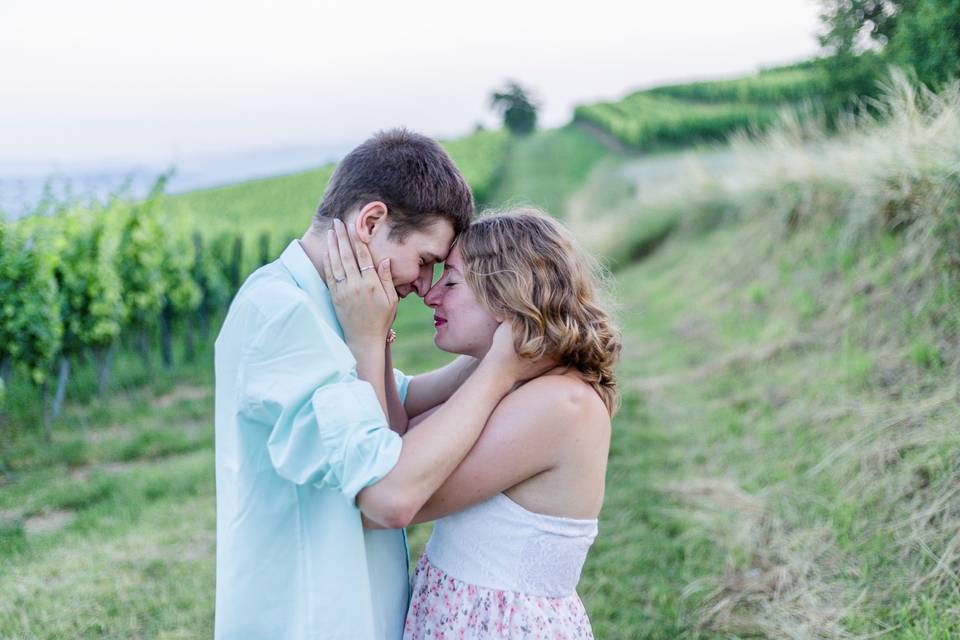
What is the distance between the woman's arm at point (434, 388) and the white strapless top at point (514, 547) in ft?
1.58

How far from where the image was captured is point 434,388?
262 centimetres

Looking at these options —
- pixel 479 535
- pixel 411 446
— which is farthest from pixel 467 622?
pixel 411 446

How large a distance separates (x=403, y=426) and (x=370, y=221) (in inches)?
Answer: 27.3

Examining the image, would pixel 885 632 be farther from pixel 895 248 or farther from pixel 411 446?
pixel 895 248

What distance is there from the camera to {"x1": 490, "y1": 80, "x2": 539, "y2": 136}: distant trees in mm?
89375

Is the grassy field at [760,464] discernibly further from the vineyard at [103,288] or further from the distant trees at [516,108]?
the distant trees at [516,108]

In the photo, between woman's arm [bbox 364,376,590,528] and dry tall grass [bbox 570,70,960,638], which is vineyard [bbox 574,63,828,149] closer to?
dry tall grass [bbox 570,70,960,638]

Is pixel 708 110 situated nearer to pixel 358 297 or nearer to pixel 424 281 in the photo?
pixel 424 281

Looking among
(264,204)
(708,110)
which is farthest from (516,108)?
(264,204)

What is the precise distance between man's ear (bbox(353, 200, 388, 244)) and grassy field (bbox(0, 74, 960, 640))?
0.77 m

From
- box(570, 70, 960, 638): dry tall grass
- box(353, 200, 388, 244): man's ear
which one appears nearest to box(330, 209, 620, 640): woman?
box(353, 200, 388, 244): man's ear

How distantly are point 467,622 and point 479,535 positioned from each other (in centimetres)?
23

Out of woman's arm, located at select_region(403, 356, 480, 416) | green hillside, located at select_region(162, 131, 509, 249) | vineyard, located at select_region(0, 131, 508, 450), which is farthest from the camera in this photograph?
green hillside, located at select_region(162, 131, 509, 249)

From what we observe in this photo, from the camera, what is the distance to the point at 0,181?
623 cm
